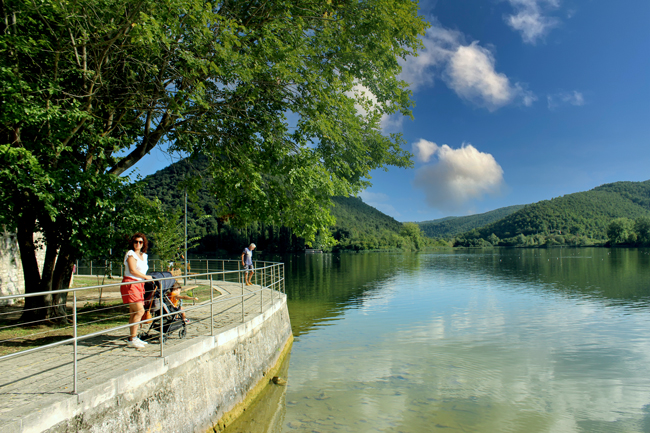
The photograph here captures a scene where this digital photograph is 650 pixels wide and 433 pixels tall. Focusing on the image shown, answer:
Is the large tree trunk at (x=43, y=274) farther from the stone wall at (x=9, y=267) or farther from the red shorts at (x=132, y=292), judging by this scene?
the stone wall at (x=9, y=267)

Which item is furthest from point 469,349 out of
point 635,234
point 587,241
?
point 587,241

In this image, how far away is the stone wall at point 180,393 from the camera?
4320mm

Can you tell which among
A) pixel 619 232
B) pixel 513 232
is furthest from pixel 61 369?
pixel 513 232

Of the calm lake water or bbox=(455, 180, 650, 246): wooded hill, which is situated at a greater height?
bbox=(455, 180, 650, 246): wooded hill

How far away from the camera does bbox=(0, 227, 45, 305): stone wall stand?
1320 centimetres

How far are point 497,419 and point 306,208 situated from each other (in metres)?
6.64

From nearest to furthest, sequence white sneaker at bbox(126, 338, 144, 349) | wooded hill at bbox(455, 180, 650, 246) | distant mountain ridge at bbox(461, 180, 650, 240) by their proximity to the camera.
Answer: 1. white sneaker at bbox(126, 338, 144, 349)
2. wooded hill at bbox(455, 180, 650, 246)
3. distant mountain ridge at bbox(461, 180, 650, 240)

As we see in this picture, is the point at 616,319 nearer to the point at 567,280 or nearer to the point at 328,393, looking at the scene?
the point at 328,393

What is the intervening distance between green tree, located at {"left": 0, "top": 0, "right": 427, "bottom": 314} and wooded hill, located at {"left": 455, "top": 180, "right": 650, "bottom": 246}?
533ft

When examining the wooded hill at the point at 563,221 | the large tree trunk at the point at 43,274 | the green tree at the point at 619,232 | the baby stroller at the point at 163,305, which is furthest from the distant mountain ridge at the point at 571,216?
the large tree trunk at the point at 43,274

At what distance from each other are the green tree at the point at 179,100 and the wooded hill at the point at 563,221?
533 feet

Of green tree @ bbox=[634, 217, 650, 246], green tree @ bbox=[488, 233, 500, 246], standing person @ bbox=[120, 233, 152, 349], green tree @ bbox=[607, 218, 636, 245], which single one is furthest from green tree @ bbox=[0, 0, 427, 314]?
green tree @ bbox=[488, 233, 500, 246]

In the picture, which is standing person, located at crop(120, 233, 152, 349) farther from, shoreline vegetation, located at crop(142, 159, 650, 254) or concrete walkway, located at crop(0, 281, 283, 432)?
shoreline vegetation, located at crop(142, 159, 650, 254)

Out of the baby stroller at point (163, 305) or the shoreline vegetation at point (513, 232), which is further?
the shoreline vegetation at point (513, 232)
